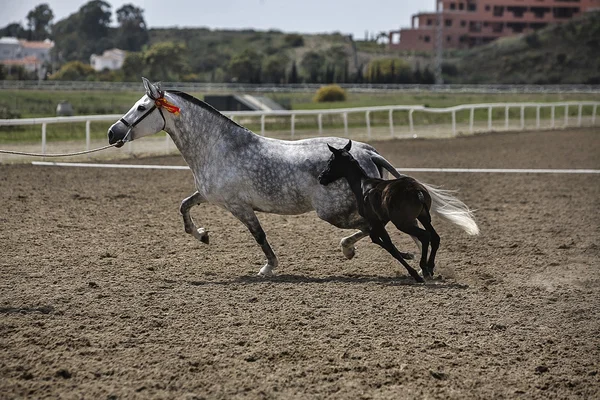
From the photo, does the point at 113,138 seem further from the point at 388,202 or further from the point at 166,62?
the point at 166,62

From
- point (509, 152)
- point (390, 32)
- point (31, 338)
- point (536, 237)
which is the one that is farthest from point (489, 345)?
point (390, 32)

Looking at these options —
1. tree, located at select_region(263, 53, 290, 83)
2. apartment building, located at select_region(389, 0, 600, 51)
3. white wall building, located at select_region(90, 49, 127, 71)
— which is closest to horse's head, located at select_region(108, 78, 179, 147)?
tree, located at select_region(263, 53, 290, 83)

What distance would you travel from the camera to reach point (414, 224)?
818 centimetres

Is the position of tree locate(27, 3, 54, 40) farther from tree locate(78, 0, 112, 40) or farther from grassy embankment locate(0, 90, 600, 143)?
grassy embankment locate(0, 90, 600, 143)

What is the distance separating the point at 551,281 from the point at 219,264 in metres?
3.40

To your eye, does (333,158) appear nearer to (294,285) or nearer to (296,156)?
(296,156)

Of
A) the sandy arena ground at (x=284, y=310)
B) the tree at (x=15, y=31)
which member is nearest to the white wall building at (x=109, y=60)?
the tree at (x=15, y=31)

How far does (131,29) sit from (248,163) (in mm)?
153981

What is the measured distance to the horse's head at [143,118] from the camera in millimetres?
8656

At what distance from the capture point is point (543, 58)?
10106 cm

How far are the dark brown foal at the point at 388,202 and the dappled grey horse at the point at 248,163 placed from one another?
0.63 ft

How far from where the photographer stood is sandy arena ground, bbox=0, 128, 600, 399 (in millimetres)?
5527

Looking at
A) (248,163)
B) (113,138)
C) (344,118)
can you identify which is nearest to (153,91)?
(113,138)

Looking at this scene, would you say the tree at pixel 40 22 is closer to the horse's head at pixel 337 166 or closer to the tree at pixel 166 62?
the tree at pixel 166 62
